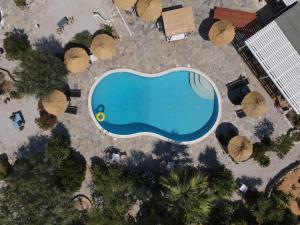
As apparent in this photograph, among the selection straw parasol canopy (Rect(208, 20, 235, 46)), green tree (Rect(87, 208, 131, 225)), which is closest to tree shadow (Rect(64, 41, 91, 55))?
straw parasol canopy (Rect(208, 20, 235, 46))

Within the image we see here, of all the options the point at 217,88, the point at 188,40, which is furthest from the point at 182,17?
the point at 217,88

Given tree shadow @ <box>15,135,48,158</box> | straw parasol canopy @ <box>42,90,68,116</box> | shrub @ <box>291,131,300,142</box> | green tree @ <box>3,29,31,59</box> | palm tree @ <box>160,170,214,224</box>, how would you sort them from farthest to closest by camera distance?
tree shadow @ <box>15,135,48,158</box> < shrub @ <box>291,131,300,142</box> < green tree @ <box>3,29,31,59</box> < straw parasol canopy @ <box>42,90,68,116</box> < palm tree @ <box>160,170,214,224</box>

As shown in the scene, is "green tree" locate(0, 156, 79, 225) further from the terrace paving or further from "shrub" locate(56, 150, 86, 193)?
the terrace paving

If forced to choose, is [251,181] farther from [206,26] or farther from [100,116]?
[100,116]

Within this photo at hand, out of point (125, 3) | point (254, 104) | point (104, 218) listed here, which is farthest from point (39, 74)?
point (254, 104)

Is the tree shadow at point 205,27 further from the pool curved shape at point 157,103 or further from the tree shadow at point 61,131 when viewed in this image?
the tree shadow at point 61,131

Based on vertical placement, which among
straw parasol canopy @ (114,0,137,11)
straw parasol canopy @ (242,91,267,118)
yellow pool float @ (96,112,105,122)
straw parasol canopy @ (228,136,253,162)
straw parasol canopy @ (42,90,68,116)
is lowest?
straw parasol canopy @ (228,136,253,162)
